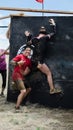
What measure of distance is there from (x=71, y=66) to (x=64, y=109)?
1.09 metres

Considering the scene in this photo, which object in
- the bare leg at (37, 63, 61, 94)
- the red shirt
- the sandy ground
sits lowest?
the sandy ground

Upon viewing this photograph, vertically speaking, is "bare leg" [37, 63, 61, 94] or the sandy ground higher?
"bare leg" [37, 63, 61, 94]

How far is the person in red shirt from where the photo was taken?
1257 centimetres

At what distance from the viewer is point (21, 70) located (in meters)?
12.8

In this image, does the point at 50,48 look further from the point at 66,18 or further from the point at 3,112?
the point at 3,112

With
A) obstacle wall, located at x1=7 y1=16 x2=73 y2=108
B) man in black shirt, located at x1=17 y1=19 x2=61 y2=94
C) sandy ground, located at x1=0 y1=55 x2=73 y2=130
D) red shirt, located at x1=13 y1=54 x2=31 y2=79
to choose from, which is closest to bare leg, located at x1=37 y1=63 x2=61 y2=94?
man in black shirt, located at x1=17 y1=19 x2=61 y2=94

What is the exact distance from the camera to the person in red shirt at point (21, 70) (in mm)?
12570

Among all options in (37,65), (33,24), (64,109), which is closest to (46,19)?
(33,24)

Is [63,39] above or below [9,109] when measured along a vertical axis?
above

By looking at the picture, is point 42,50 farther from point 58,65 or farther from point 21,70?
point 21,70

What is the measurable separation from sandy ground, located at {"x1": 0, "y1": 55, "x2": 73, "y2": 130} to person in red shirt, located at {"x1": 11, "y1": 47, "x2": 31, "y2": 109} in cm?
36

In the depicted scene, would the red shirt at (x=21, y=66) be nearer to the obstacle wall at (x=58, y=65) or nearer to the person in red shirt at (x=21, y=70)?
the person in red shirt at (x=21, y=70)

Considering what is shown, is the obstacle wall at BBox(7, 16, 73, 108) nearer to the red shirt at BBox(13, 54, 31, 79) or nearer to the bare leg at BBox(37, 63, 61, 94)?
the bare leg at BBox(37, 63, 61, 94)

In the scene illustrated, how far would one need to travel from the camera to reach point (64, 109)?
12742mm
